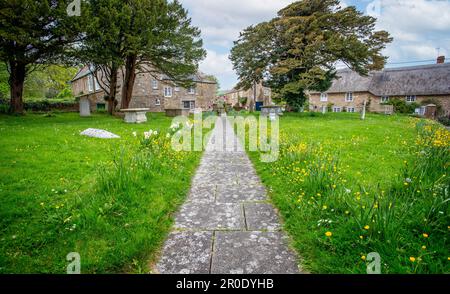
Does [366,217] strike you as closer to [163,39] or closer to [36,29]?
[163,39]

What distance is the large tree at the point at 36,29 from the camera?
545 inches

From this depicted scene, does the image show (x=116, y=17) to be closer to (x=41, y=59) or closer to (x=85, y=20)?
(x=85, y=20)

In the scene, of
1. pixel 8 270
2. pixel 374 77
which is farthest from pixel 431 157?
pixel 374 77

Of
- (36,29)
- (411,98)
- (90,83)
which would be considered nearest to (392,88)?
(411,98)

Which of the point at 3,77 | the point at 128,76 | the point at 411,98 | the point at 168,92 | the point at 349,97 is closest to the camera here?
the point at 128,76

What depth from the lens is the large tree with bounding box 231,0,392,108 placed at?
2055 centimetres

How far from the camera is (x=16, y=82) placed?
19766 millimetres

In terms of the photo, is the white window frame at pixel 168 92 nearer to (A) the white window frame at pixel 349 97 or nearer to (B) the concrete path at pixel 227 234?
(A) the white window frame at pixel 349 97

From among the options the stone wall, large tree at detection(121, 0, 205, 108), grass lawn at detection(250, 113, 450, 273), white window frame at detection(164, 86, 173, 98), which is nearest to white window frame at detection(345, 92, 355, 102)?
the stone wall

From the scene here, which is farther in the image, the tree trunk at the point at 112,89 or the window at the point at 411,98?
the window at the point at 411,98

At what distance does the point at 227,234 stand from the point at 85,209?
2.28m

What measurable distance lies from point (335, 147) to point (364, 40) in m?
18.4

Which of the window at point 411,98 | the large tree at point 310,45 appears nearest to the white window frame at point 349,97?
the window at point 411,98

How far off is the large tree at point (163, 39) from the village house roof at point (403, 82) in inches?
1152
